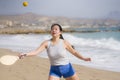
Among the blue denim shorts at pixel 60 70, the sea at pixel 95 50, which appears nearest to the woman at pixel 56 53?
the blue denim shorts at pixel 60 70

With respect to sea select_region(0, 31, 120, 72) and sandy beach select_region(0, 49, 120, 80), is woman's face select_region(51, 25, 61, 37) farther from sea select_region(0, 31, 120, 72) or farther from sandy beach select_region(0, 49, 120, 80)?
sea select_region(0, 31, 120, 72)

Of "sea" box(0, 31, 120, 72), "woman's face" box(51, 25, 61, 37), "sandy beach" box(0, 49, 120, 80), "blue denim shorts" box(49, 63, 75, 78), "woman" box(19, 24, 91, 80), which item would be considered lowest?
"sea" box(0, 31, 120, 72)

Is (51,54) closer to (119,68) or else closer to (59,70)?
(59,70)

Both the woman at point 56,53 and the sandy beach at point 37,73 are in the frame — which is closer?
the woman at point 56,53

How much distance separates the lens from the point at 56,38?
4.24 m

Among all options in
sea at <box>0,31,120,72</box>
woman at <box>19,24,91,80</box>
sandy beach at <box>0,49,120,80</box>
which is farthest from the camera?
sea at <box>0,31,120,72</box>

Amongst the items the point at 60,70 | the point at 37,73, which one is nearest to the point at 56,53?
the point at 60,70

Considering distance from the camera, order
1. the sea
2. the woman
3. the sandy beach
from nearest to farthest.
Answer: the woman, the sandy beach, the sea

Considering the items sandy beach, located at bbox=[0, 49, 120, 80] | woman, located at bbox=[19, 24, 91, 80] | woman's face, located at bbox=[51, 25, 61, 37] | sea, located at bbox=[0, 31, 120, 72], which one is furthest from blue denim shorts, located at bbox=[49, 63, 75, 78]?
sea, located at bbox=[0, 31, 120, 72]

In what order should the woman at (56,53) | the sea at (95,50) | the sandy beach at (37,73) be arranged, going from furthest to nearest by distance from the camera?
1. the sea at (95,50)
2. the sandy beach at (37,73)
3. the woman at (56,53)

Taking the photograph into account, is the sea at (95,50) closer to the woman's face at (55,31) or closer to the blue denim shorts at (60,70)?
the blue denim shorts at (60,70)

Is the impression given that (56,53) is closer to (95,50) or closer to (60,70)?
(60,70)

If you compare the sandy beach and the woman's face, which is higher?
the woman's face

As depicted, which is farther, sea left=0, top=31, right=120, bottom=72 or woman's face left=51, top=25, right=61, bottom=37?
sea left=0, top=31, right=120, bottom=72
